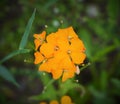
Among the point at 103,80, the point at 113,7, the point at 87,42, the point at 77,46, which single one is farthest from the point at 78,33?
the point at 77,46

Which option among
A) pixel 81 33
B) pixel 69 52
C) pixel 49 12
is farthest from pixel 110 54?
pixel 69 52

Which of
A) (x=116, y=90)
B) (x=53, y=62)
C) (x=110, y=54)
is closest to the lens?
(x=53, y=62)

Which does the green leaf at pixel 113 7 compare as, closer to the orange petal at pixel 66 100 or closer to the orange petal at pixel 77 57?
the orange petal at pixel 66 100

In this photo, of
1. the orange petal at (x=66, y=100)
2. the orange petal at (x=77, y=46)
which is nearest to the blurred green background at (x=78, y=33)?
the orange petal at (x=66, y=100)

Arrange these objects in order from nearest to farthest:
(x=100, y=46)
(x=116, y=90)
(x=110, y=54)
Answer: (x=116, y=90) → (x=100, y=46) → (x=110, y=54)

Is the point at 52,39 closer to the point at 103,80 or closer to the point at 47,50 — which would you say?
the point at 47,50

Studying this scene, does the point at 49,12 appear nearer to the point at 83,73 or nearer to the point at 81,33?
the point at 81,33
